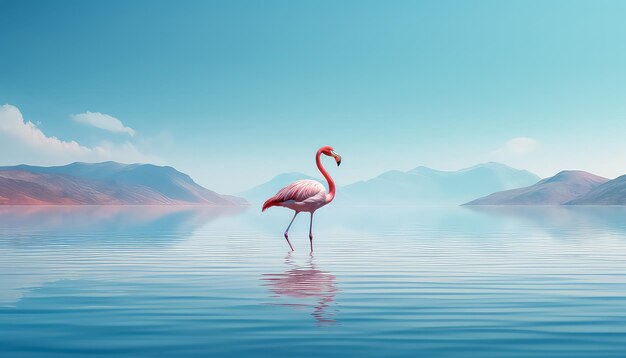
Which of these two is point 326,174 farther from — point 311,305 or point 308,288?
point 311,305

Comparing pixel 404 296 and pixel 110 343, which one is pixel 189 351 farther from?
pixel 404 296

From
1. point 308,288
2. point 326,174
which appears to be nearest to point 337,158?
point 326,174

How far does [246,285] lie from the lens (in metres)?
14.3

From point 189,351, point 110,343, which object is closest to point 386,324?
point 189,351

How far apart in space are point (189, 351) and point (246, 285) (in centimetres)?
632

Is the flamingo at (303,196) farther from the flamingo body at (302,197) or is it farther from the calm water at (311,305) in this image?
the calm water at (311,305)

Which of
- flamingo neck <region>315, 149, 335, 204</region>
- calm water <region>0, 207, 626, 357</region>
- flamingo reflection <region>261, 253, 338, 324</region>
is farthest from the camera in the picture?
flamingo neck <region>315, 149, 335, 204</region>

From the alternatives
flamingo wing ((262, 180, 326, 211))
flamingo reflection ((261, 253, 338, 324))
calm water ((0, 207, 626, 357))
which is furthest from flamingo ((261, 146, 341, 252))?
flamingo reflection ((261, 253, 338, 324))

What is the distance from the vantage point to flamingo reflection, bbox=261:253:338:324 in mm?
10754

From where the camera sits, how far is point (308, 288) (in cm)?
1343

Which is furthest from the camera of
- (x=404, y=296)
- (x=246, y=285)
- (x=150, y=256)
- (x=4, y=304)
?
(x=150, y=256)

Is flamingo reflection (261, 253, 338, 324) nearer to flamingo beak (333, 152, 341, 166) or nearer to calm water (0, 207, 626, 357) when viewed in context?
calm water (0, 207, 626, 357)

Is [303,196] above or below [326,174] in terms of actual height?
below

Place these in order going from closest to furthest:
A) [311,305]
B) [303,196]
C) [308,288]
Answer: [311,305] → [308,288] → [303,196]
